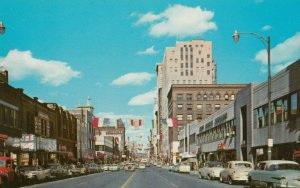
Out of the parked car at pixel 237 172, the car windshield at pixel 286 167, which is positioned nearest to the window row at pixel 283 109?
the parked car at pixel 237 172

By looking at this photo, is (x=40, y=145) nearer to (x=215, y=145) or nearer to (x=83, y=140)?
(x=215, y=145)

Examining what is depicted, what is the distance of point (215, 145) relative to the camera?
68.4 metres

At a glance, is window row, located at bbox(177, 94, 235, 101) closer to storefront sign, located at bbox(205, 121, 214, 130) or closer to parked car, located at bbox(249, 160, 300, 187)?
storefront sign, located at bbox(205, 121, 214, 130)

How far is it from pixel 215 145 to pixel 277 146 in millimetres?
28503

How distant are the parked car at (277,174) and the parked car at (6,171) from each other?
14.5m

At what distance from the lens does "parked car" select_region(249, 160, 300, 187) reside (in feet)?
69.9

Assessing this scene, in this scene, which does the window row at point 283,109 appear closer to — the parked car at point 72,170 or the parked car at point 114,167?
the parked car at point 72,170

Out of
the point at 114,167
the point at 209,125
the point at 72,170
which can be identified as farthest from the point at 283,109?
the point at 114,167

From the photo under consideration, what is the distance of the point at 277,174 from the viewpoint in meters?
22.0

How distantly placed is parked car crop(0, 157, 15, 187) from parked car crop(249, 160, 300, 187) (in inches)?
572

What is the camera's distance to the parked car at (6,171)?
2798 centimetres

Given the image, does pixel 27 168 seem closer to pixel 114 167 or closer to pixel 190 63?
pixel 114 167

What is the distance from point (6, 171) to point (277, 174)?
15993mm

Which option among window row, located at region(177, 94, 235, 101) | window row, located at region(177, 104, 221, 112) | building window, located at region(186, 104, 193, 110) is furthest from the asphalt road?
building window, located at region(186, 104, 193, 110)
